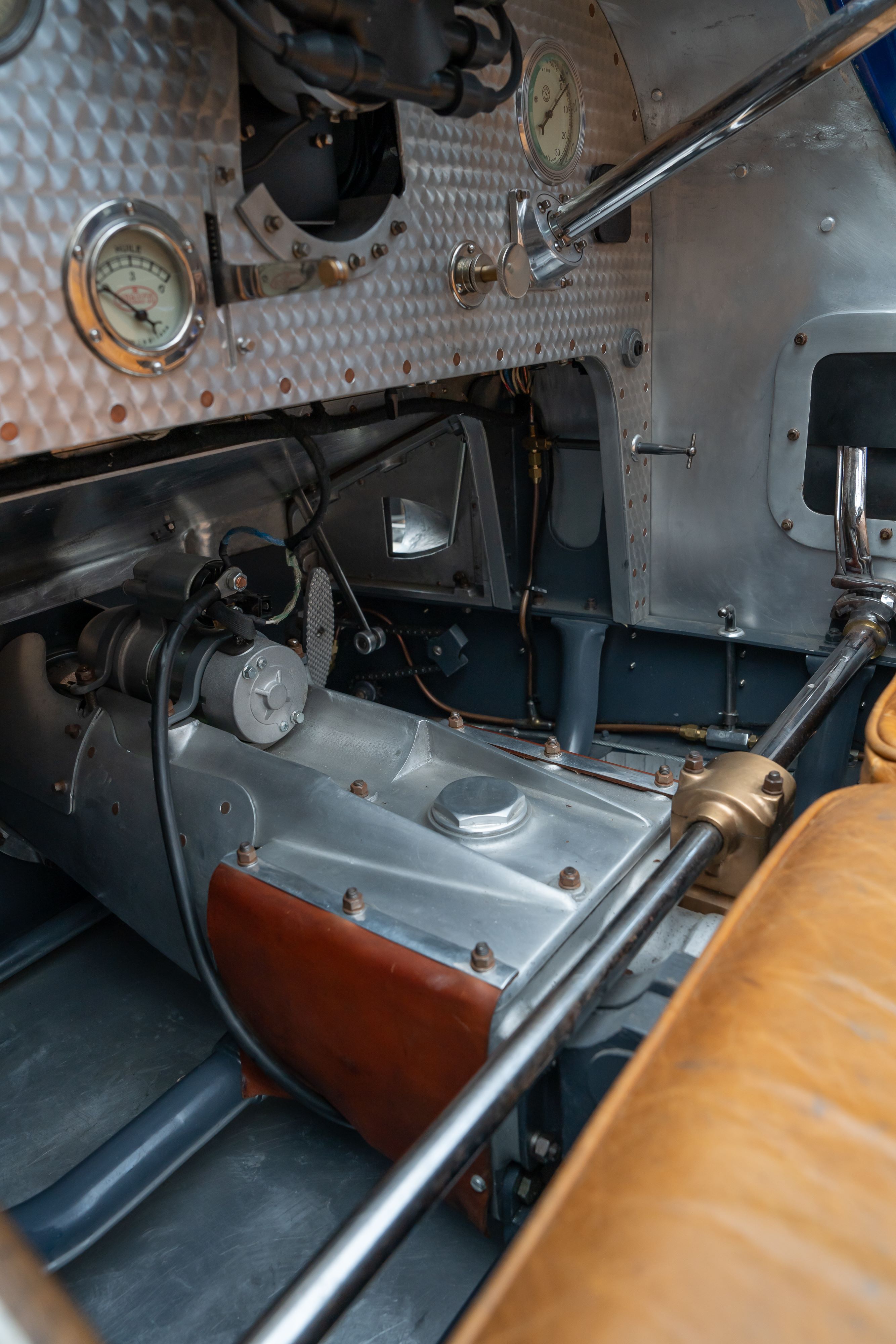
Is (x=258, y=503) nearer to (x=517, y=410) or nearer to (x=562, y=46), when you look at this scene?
(x=517, y=410)

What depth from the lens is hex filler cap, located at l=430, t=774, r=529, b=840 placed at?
166 cm

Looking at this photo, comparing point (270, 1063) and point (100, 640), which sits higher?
point (100, 640)

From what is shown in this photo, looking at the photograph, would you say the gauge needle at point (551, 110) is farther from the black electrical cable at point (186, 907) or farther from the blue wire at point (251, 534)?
the black electrical cable at point (186, 907)

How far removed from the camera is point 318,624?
263 centimetres

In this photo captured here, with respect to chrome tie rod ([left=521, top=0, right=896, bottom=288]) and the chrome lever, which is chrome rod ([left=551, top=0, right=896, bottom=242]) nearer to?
chrome tie rod ([left=521, top=0, right=896, bottom=288])

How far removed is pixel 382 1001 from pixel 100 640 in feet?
3.73

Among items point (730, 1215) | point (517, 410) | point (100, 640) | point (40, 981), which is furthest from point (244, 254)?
point (40, 981)

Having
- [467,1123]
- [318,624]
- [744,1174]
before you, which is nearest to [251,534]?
[318,624]

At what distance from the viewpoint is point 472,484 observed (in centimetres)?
306

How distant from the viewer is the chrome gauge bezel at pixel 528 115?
6.35ft

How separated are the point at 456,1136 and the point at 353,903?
0.69m

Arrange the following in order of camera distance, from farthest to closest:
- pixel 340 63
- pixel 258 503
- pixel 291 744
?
pixel 258 503 < pixel 291 744 < pixel 340 63

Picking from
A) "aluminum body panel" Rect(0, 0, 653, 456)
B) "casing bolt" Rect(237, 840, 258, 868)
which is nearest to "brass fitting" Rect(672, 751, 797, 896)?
"casing bolt" Rect(237, 840, 258, 868)

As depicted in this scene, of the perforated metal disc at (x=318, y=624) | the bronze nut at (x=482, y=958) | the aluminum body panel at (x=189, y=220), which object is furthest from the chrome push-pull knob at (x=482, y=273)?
the bronze nut at (x=482, y=958)
